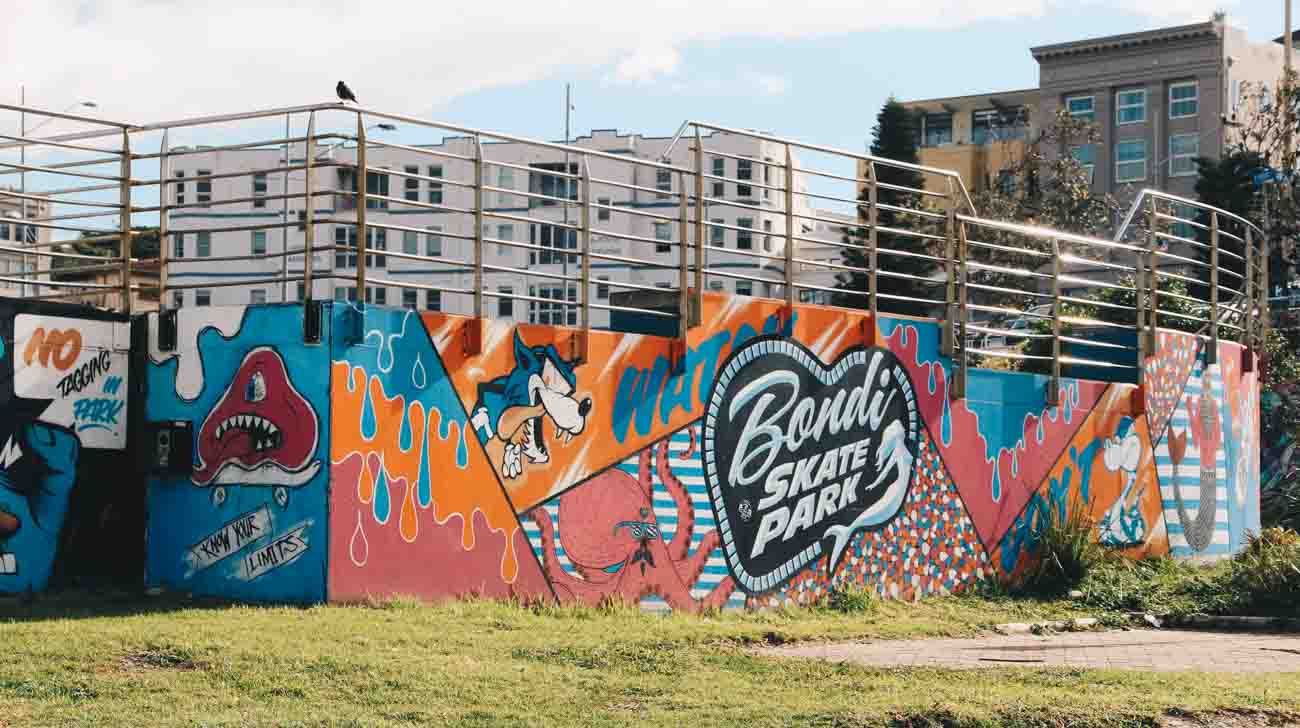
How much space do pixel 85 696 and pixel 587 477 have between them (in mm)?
6214

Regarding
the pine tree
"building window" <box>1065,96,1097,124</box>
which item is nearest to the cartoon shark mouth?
the pine tree

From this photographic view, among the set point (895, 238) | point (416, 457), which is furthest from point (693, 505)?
point (895, 238)

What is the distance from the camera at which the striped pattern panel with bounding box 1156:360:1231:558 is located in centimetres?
2238

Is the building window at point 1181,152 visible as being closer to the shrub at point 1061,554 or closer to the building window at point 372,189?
the building window at point 372,189

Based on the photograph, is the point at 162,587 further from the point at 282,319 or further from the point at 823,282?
the point at 823,282

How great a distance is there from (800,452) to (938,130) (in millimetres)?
78750

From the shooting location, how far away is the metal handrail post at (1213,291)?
22531mm

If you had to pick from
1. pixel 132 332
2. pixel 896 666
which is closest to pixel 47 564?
pixel 132 332

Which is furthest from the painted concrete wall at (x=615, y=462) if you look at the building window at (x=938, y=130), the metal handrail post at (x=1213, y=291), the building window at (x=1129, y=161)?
the building window at (x=938, y=130)

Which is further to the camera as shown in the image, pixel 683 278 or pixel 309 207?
pixel 683 278

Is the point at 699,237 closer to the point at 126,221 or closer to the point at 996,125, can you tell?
the point at 126,221

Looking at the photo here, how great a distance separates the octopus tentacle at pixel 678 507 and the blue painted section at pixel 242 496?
3.65 meters

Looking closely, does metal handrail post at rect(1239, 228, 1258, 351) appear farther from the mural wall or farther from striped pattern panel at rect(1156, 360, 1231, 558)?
the mural wall

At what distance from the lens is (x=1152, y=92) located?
81438 mm
